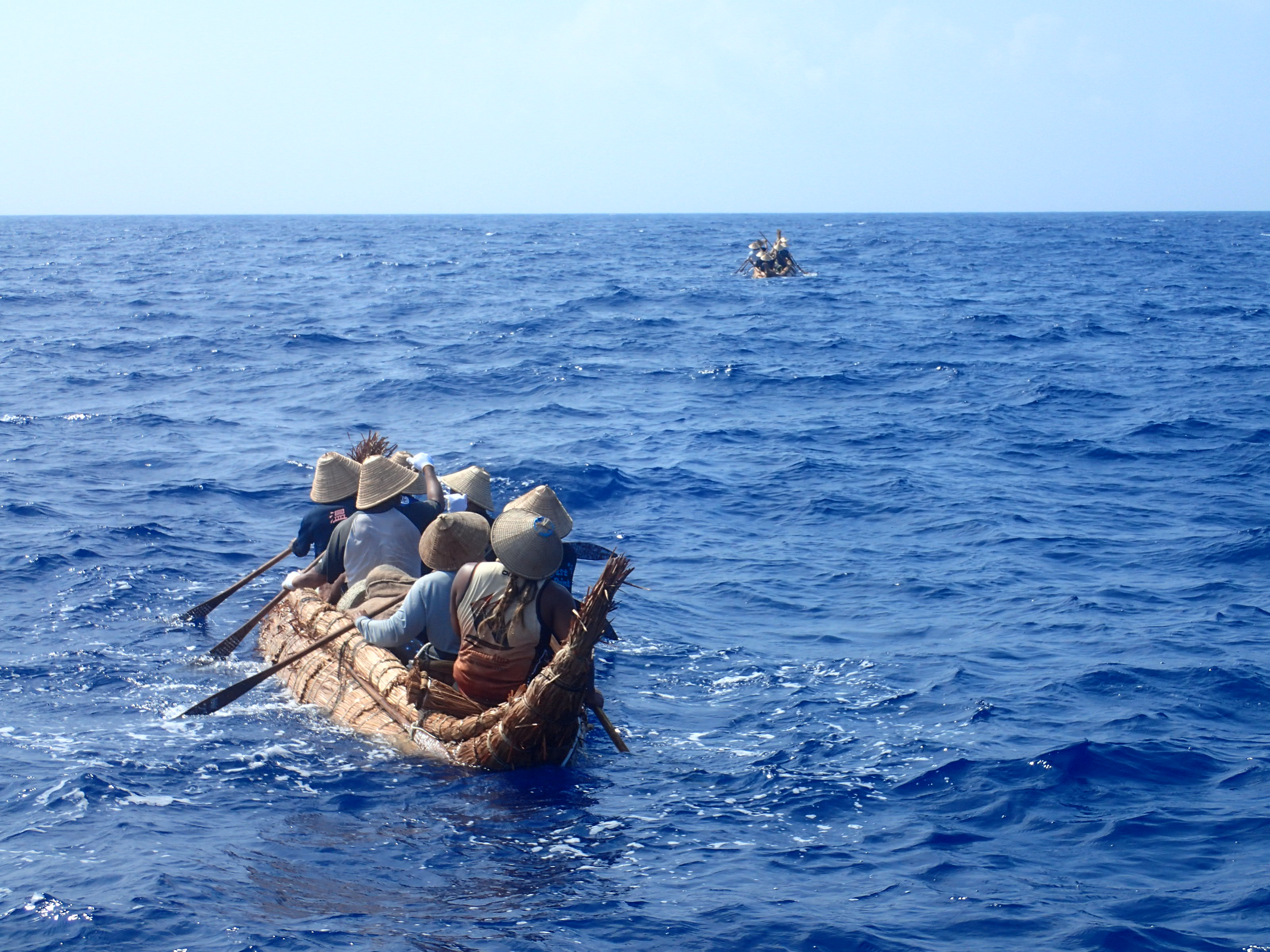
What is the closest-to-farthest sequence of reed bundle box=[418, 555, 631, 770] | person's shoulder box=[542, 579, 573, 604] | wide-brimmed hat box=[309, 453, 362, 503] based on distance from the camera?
reed bundle box=[418, 555, 631, 770] < person's shoulder box=[542, 579, 573, 604] < wide-brimmed hat box=[309, 453, 362, 503]

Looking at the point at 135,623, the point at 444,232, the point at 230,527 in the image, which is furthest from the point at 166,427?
the point at 444,232

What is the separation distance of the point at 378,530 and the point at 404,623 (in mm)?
1652

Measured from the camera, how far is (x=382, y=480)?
28.3 ft

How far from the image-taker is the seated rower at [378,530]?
28.2ft

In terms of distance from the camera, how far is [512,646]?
6832 mm

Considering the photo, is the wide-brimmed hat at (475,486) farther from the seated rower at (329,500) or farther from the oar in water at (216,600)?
the oar in water at (216,600)

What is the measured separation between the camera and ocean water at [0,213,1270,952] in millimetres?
5621

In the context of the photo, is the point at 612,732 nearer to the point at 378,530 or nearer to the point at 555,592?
the point at 555,592

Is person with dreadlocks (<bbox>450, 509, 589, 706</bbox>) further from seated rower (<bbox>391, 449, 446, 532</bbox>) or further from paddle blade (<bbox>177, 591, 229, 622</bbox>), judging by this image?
paddle blade (<bbox>177, 591, 229, 622</bbox>)

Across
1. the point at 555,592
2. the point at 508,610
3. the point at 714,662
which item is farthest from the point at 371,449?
the point at 555,592

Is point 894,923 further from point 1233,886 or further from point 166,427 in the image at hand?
point 166,427

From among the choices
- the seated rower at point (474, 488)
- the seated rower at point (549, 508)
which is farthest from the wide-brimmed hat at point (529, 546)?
the seated rower at point (474, 488)

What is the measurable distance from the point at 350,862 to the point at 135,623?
5.09m

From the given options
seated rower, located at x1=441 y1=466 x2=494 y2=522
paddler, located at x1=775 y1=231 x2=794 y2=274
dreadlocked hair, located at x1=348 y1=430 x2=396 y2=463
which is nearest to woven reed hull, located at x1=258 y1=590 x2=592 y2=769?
seated rower, located at x1=441 y1=466 x2=494 y2=522
